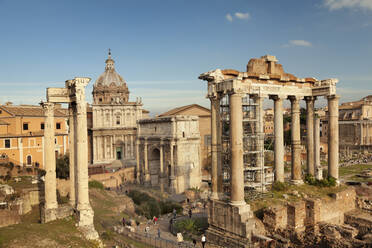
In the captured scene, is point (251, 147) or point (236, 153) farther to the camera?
point (251, 147)

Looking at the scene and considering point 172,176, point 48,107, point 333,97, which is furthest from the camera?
point 172,176

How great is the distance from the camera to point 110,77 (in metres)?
61.7

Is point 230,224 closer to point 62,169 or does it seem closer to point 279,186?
point 279,186

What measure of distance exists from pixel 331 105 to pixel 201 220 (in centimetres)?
1005

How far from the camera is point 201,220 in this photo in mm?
19016

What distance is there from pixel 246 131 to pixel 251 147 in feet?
3.19

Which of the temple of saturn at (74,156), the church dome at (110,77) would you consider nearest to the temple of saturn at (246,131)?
the temple of saturn at (74,156)

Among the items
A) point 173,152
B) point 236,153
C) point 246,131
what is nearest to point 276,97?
point 246,131

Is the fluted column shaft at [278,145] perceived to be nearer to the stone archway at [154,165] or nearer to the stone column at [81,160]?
the stone column at [81,160]

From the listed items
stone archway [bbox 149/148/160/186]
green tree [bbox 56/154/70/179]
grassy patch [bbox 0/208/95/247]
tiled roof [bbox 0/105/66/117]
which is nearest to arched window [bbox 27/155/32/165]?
tiled roof [bbox 0/105/66/117]

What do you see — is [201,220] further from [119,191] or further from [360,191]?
[119,191]

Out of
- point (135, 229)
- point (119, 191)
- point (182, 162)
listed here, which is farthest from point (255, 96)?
point (119, 191)

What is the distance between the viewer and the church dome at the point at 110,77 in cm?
6081

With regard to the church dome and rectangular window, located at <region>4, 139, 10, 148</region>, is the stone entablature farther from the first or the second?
the church dome
